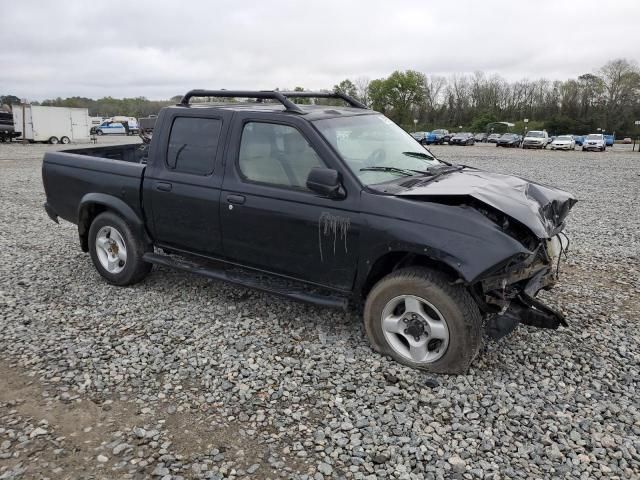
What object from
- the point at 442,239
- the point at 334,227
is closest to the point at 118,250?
the point at 334,227

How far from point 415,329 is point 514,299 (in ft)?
2.64

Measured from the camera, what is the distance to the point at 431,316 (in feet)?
12.7

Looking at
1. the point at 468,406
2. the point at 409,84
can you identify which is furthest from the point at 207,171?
the point at 409,84

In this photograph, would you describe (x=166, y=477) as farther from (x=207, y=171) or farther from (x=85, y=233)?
(x=85, y=233)

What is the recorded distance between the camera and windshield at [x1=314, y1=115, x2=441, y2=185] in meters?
4.25

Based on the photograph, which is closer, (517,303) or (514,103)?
(517,303)

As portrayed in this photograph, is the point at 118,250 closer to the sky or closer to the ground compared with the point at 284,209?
closer to the ground

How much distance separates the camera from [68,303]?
17.1 feet

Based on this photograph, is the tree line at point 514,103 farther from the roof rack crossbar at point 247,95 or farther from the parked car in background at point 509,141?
the roof rack crossbar at point 247,95

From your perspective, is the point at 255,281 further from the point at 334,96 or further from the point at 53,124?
the point at 53,124

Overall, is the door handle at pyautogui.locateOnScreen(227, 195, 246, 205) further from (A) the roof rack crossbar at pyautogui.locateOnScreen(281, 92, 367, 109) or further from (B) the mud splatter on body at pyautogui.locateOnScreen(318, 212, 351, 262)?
(A) the roof rack crossbar at pyautogui.locateOnScreen(281, 92, 367, 109)

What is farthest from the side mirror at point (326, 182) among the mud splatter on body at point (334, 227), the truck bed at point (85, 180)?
the truck bed at point (85, 180)

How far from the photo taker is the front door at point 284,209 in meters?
4.09

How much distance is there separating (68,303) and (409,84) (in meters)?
88.0
